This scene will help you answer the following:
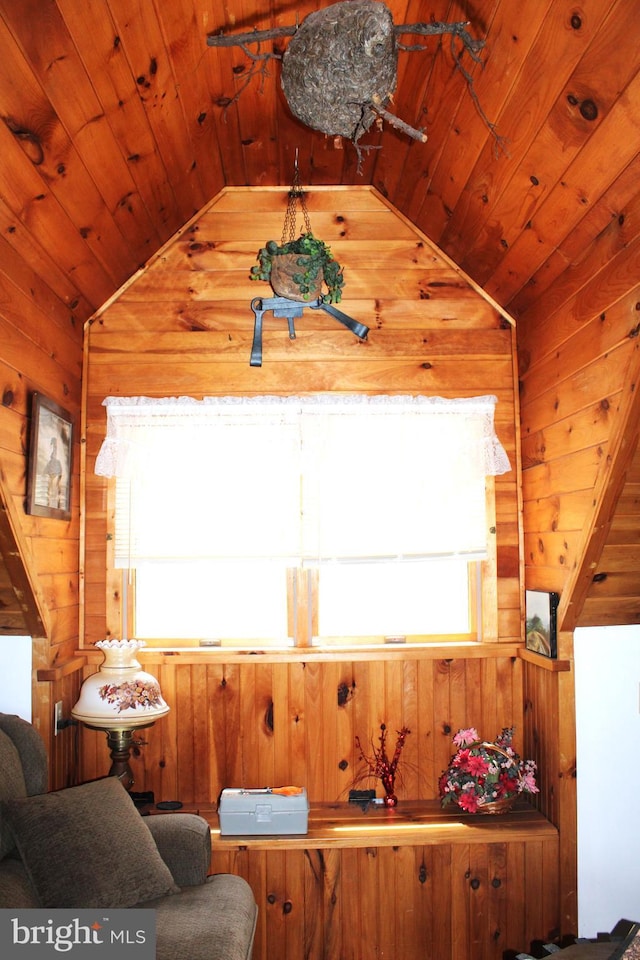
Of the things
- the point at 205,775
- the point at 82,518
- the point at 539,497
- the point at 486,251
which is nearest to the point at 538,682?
the point at 539,497

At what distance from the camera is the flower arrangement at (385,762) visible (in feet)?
10.5

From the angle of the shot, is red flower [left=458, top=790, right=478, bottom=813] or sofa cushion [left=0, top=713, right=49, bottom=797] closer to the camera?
sofa cushion [left=0, top=713, right=49, bottom=797]

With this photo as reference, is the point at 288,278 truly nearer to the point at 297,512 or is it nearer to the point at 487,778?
the point at 297,512

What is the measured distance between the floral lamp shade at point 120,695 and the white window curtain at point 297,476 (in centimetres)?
44

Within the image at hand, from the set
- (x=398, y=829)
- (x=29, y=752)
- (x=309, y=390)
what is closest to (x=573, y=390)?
(x=309, y=390)

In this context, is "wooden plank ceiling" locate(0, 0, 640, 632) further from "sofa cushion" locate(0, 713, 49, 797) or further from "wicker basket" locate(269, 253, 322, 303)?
"sofa cushion" locate(0, 713, 49, 797)

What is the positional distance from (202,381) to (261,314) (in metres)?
0.38

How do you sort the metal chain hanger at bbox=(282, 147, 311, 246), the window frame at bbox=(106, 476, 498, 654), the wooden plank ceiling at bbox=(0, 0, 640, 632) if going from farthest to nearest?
the metal chain hanger at bbox=(282, 147, 311, 246)
the window frame at bbox=(106, 476, 498, 654)
the wooden plank ceiling at bbox=(0, 0, 640, 632)

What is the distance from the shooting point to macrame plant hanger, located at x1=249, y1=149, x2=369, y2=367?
3082 millimetres

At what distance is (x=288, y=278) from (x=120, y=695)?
1.68 m

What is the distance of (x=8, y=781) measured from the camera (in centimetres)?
231

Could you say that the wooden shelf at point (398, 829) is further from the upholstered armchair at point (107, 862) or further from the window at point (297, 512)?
the window at point (297, 512)

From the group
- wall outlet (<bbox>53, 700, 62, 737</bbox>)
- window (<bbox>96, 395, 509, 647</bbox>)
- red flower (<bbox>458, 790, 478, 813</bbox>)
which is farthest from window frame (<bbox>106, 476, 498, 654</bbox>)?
red flower (<bbox>458, 790, 478, 813</bbox>)

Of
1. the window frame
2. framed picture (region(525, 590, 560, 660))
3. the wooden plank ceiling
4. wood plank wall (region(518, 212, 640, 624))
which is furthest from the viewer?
the window frame
